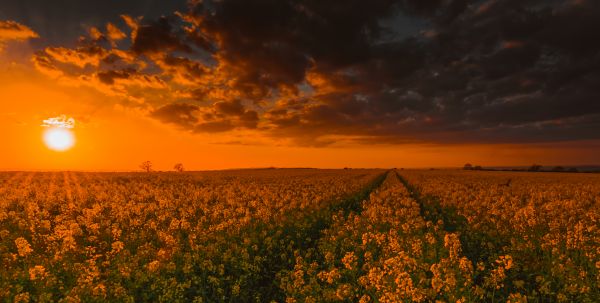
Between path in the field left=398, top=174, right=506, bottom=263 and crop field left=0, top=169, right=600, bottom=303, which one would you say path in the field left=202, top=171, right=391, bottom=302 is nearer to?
crop field left=0, top=169, right=600, bottom=303

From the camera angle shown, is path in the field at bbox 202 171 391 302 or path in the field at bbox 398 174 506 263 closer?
path in the field at bbox 202 171 391 302

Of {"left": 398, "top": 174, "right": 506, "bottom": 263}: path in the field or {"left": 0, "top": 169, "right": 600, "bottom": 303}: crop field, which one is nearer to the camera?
{"left": 0, "top": 169, "right": 600, "bottom": 303}: crop field

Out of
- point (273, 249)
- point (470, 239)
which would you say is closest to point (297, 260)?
point (273, 249)

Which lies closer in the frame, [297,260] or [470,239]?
[297,260]

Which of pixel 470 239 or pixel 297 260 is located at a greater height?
pixel 297 260

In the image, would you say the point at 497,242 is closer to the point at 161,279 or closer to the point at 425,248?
the point at 425,248

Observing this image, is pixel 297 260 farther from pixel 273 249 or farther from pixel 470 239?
pixel 470 239

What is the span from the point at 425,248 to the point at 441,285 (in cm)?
402

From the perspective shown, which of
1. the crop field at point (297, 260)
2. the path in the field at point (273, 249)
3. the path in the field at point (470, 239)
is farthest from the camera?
the path in the field at point (470, 239)

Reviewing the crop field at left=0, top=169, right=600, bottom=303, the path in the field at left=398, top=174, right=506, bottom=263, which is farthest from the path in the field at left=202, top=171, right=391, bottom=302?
the path in the field at left=398, top=174, right=506, bottom=263

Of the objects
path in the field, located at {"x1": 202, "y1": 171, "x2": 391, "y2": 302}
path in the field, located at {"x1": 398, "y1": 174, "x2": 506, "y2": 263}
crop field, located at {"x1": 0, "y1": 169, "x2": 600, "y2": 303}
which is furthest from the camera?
path in the field, located at {"x1": 398, "y1": 174, "x2": 506, "y2": 263}

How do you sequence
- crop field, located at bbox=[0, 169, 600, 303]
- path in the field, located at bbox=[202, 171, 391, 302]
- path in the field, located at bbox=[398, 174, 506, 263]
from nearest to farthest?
crop field, located at bbox=[0, 169, 600, 303], path in the field, located at bbox=[202, 171, 391, 302], path in the field, located at bbox=[398, 174, 506, 263]

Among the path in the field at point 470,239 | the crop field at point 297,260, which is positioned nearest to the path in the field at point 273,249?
the crop field at point 297,260

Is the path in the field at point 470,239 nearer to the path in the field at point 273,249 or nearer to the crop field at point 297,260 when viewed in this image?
the crop field at point 297,260
